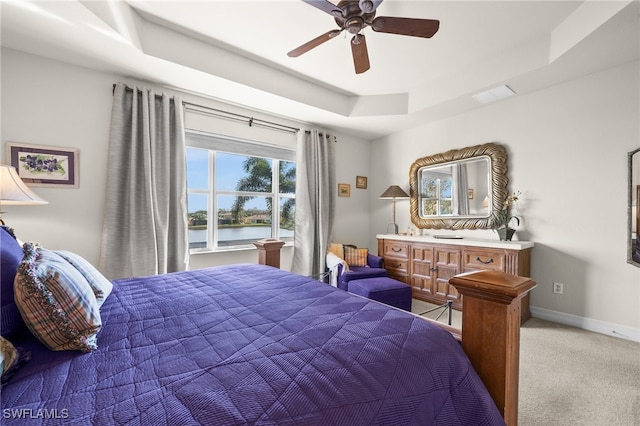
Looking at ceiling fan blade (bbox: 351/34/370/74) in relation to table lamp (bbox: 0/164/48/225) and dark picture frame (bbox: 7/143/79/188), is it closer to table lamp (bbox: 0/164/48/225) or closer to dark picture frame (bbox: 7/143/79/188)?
table lamp (bbox: 0/164/48/225)

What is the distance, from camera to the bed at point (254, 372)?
62 centimetres

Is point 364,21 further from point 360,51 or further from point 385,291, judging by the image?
point 385,291

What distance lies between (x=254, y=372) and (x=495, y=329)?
0.81 metres

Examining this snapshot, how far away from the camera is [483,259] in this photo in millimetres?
3053

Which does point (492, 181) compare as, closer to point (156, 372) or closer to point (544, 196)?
point (544, 196)

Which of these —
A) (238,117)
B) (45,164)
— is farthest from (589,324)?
(45,164)

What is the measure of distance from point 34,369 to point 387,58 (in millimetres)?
3306

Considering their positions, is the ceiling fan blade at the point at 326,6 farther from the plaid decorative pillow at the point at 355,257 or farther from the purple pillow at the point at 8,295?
the plaid decorative pillow at the point at 355,257

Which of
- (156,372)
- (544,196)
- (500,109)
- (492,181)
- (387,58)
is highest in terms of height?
(387,58)

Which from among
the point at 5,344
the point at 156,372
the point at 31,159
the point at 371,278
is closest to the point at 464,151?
the point at 371,278

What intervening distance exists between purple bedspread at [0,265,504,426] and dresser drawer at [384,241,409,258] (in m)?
2.76

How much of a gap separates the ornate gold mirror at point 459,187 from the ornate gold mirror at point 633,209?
1.01 m

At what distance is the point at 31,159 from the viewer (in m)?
2.33

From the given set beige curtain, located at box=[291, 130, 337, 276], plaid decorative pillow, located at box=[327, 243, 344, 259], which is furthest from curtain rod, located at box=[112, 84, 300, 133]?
plaid decorative pillow, located at box=[327, 243, 344, 259]
